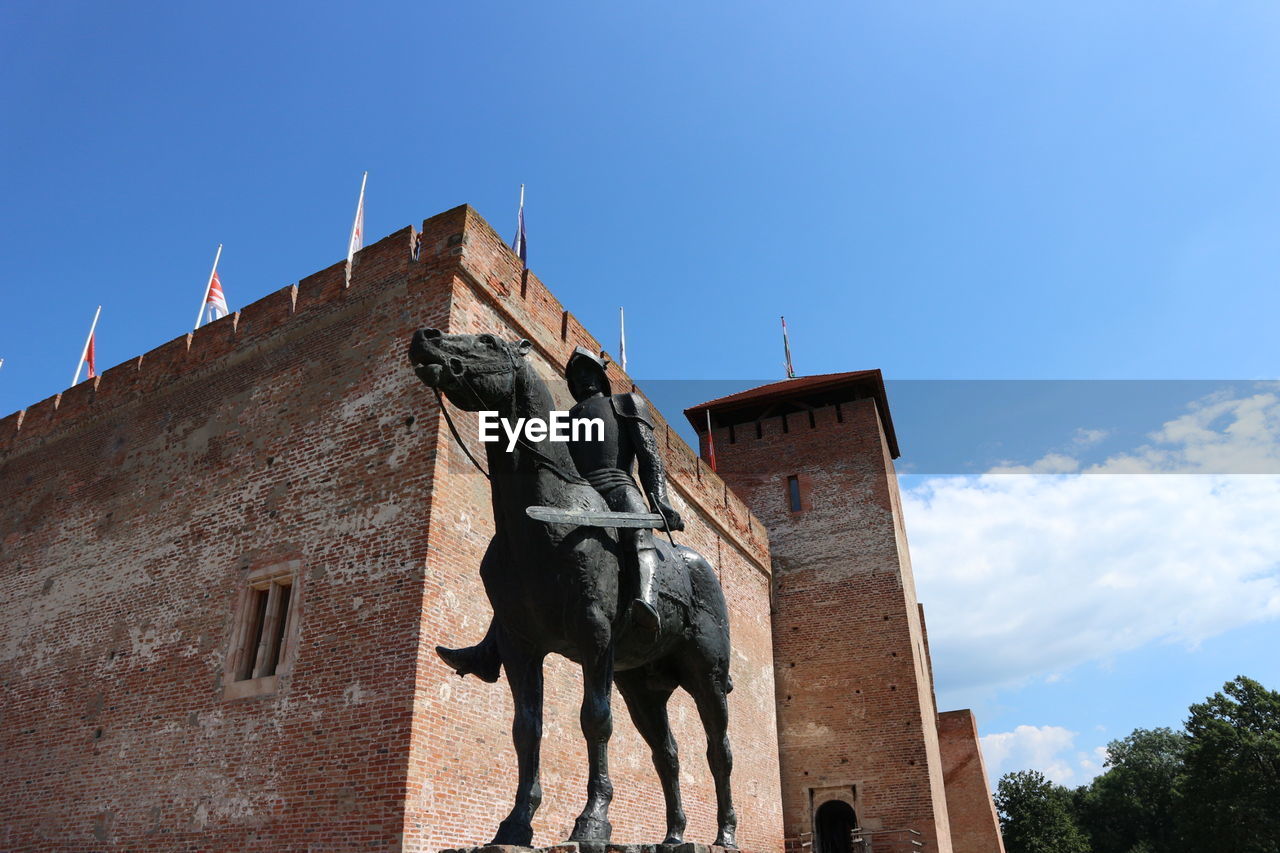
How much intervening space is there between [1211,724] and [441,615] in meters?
31.0

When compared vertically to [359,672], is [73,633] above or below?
above

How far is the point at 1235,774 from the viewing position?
27.5 m

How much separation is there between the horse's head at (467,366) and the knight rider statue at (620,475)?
47 centimetres

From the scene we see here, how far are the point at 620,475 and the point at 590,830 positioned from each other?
162 centimetres

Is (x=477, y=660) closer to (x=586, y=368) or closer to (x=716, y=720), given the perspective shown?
(x=716, y=720)

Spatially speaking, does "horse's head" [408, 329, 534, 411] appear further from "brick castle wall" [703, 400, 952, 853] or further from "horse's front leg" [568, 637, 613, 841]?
"brick castle wall" [703, 400, 952, 853]

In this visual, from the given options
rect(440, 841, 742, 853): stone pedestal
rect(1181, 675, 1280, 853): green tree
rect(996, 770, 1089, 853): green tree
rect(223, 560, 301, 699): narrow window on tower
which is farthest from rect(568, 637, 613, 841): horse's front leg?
rect(996, 770, 1089, 853): green tree

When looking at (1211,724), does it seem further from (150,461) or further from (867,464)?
(150,461)

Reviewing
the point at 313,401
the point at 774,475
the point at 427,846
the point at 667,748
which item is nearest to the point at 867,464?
the point at 774,475

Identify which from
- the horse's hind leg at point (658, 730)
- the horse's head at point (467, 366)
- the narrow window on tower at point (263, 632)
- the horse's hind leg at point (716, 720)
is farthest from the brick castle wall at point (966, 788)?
the horse's head at point (467, 366)

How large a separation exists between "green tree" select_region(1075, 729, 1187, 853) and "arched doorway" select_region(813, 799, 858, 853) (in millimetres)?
26307

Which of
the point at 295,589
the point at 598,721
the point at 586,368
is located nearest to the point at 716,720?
the point at 598,721

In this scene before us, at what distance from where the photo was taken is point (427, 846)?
7.43 metres

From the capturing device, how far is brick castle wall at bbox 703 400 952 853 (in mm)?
18016
